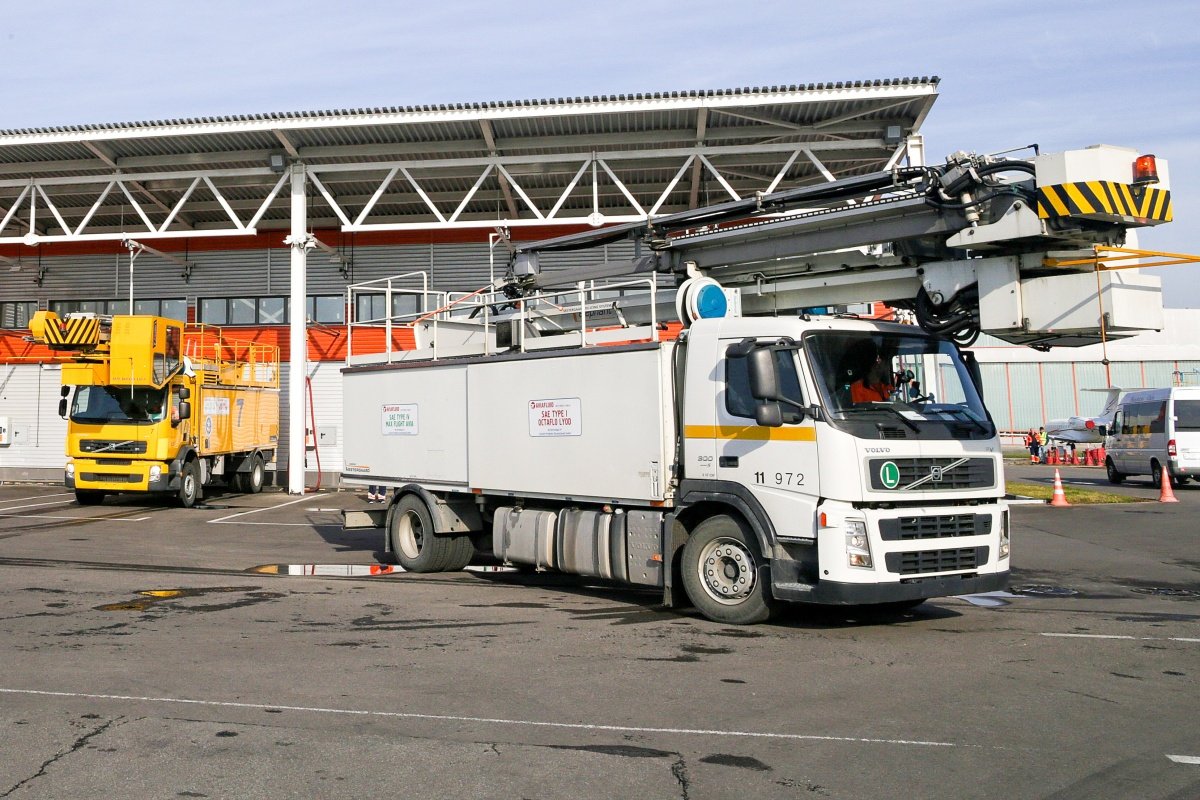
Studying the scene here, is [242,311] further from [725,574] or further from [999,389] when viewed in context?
[999,389]

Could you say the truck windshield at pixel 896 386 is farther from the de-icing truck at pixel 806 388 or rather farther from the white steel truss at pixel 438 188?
the white steel truss at pixel 438 188

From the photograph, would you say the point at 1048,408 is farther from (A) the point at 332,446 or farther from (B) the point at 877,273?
(B) the point at 877,273

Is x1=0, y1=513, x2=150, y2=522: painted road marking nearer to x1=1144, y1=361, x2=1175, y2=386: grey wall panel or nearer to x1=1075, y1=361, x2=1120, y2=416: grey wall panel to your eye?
x1=1075, y1=361, x2=1120, y2=416: grey wall panel

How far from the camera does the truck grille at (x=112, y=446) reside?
19969 millimetres

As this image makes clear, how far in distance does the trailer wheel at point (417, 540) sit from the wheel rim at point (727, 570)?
13.2 ft

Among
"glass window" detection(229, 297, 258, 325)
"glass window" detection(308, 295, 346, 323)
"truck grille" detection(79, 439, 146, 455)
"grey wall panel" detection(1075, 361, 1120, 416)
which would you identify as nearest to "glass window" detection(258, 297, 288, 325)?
"glass window" detection(229, 297, 258, 325)

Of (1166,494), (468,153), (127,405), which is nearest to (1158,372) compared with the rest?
(1166,494)

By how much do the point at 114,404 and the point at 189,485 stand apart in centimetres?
211

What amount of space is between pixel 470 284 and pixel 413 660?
2235 centimetres

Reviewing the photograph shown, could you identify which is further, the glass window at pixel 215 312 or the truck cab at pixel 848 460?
the glass window at pixel 215 312

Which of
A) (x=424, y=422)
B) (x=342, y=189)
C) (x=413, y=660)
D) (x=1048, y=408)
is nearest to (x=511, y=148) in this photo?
(x=342, y=189)

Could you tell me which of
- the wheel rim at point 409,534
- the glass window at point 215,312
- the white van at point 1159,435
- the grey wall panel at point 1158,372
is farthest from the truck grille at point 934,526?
the grey wall panel at point 1158,372

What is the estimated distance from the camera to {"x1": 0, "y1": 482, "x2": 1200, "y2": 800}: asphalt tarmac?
4.66 m

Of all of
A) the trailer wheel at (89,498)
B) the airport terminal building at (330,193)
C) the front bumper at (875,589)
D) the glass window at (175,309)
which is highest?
the airport terminal building at (330,193)
